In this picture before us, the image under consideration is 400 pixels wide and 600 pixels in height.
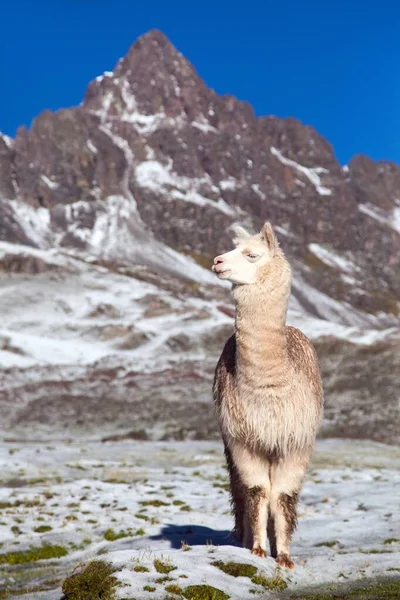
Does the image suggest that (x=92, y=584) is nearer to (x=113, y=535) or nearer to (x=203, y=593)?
(x=203, y=593)

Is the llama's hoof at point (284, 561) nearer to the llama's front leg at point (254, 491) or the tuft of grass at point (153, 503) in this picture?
the llama's front leg at point (254, 491)

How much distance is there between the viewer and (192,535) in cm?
1859

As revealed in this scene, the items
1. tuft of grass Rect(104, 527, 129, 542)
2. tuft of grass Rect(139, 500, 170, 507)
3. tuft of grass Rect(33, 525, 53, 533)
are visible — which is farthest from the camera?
tuft of grass Rect(139, 500, 170, 507)

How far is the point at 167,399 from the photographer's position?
240 feet

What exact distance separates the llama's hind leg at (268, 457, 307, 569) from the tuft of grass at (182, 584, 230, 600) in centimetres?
243

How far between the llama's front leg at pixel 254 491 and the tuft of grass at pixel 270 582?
3.18 feet

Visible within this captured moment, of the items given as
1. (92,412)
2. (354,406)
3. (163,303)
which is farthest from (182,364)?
(163,303)

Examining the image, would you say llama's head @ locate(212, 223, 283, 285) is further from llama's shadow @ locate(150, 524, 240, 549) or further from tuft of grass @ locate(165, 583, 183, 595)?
llama's shadow @ locate(150, 524, 240, 549)

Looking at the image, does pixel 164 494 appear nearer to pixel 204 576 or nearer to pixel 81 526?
pixel 81 526

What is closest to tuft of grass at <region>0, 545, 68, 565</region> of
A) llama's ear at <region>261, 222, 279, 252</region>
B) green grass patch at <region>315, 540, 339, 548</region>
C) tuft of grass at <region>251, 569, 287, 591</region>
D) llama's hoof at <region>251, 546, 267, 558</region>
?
green grass patch at <region>315, 540, 339, 548</region>

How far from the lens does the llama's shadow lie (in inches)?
684

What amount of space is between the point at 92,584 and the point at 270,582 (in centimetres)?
310

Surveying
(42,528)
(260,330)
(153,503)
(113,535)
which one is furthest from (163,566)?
(153,503)

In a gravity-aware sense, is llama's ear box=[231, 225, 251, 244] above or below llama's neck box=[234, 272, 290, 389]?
above
